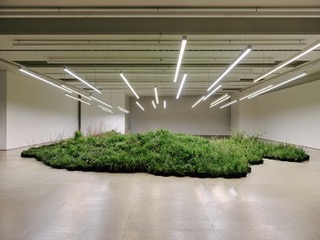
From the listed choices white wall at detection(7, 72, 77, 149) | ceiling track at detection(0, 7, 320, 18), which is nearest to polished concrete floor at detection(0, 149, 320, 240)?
ceiling track at detection(0, 7, 320, 18)

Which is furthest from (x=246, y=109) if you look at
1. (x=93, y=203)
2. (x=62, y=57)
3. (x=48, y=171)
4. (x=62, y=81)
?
(x=93, y=203)

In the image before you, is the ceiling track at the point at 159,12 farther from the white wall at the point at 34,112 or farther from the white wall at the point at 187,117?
the white wall at the point at 187,117

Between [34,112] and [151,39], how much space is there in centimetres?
871

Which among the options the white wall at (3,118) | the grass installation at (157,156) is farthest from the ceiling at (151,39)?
the grass installation at (157,156)

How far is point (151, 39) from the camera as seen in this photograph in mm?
7539

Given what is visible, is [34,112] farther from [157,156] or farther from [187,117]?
[187,117]

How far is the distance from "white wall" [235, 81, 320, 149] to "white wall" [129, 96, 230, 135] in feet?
11.5

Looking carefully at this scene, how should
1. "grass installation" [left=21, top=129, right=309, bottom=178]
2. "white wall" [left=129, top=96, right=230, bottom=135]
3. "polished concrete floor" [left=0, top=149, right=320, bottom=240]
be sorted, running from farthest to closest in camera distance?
1. "white wall" [left=129, top=96, right=230, bottom=135]
2. "grass installation" [left=21, top=129, right=309, bottom=178]
3. "polished concrete floor" [left=0, top=149, right=320, bottom=240]

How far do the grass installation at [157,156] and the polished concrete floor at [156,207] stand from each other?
408mm

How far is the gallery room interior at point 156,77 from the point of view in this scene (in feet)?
10.7

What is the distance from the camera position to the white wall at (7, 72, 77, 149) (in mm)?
11781

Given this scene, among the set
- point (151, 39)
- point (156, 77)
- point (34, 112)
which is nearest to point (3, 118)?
point (34, 112)

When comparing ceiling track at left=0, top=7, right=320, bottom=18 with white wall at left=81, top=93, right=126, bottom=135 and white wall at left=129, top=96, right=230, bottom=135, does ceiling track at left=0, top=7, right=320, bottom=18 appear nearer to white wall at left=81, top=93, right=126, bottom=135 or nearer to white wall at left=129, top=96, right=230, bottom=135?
white wall at left=81, top=93, right=126, bottom=135

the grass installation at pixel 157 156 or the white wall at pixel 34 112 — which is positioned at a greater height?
the white wall at pixel 34 112
